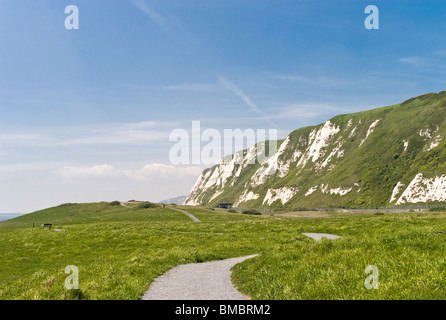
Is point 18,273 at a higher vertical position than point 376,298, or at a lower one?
lower

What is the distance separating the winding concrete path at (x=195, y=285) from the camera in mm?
12874

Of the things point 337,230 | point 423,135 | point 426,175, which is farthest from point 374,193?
point 337,230

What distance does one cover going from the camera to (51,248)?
129 feet

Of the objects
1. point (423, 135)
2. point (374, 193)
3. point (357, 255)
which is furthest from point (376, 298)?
point (423, 135)

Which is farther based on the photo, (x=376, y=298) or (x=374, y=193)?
(x=374, y=193)

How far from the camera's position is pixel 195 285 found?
49.5 ft

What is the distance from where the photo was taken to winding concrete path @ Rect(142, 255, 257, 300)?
12.9 meters
